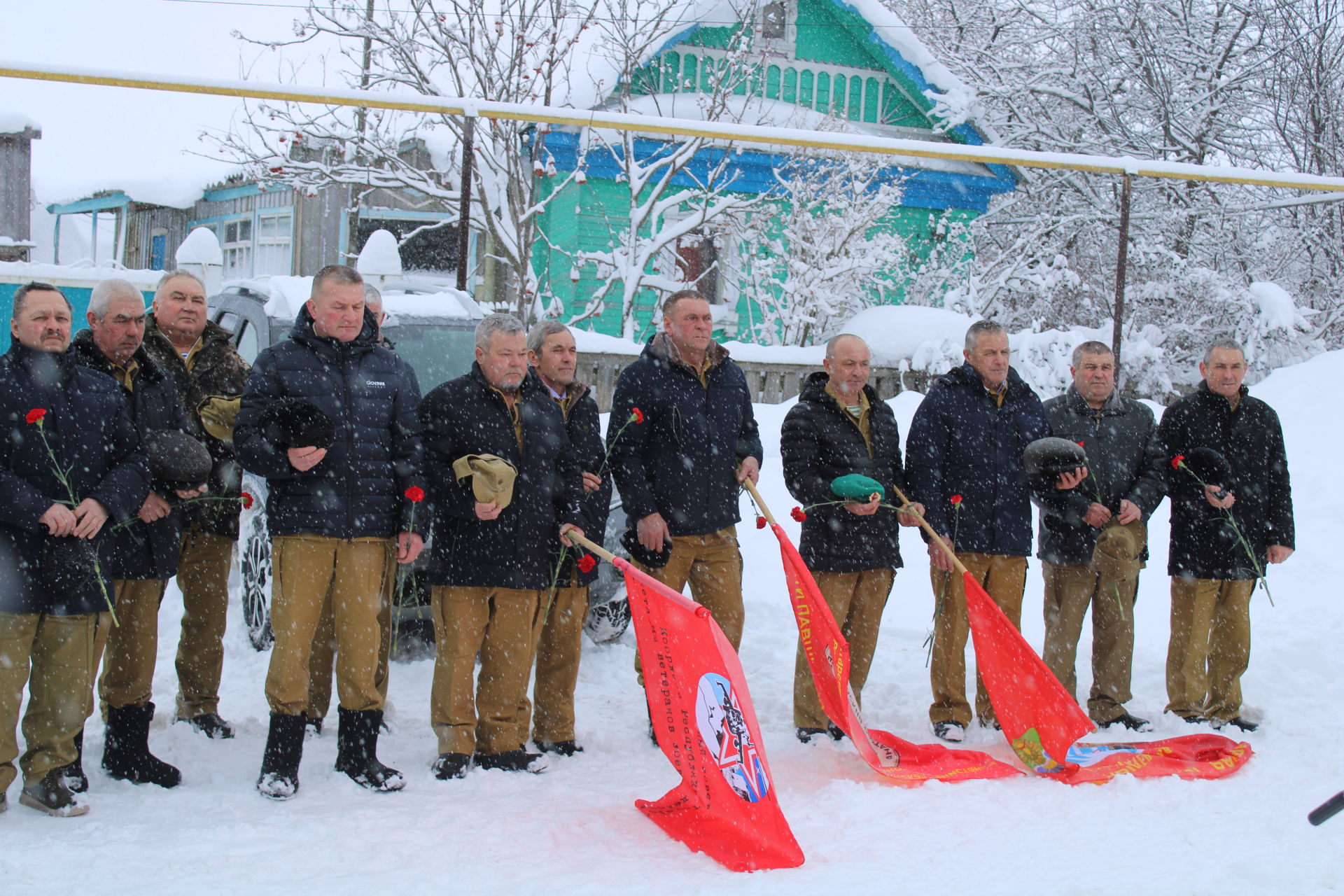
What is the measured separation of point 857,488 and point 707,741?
5.13 feet

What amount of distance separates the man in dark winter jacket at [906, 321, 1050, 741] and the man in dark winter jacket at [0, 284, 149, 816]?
11.2 feet

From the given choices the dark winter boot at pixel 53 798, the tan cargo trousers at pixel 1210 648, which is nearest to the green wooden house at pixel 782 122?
the tan cargo trousers at pixel 1210 648

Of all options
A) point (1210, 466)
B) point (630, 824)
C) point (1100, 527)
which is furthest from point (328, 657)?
point (1210, 466)

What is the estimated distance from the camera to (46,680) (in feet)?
13.0

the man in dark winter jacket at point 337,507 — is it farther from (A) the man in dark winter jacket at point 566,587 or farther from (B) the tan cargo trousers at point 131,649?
(A) the man in dark winter jacket at point 566,587

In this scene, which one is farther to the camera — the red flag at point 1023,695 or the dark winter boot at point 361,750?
the red flag at point 1023,695

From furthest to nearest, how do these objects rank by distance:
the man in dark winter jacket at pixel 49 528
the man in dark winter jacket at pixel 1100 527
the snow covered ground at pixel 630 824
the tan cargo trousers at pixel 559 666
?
1. the man in dark winter jacket at pixel 1100 527
2. the tan cargo trousers at pixel 559 666
3. the man in dark winter jacket at pixel 49 528
4. the snow covered ground at pixel 630 824

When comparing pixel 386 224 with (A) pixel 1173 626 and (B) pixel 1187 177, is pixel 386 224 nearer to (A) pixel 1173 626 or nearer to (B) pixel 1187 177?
(B) pixel 1187 177

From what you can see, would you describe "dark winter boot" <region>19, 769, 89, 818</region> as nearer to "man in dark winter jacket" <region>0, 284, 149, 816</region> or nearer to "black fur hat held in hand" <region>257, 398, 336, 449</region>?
"man in dark winter jacket" <region>0, 284, 149, 816</region>

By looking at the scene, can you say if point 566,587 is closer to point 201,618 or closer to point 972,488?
point 201,618

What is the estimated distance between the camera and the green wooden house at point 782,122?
14.7 m

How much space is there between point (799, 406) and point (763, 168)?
1050 cm

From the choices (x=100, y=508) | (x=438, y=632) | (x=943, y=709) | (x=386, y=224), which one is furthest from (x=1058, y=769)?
(x=386, y=224)

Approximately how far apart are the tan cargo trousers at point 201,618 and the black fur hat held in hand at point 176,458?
0.68m
